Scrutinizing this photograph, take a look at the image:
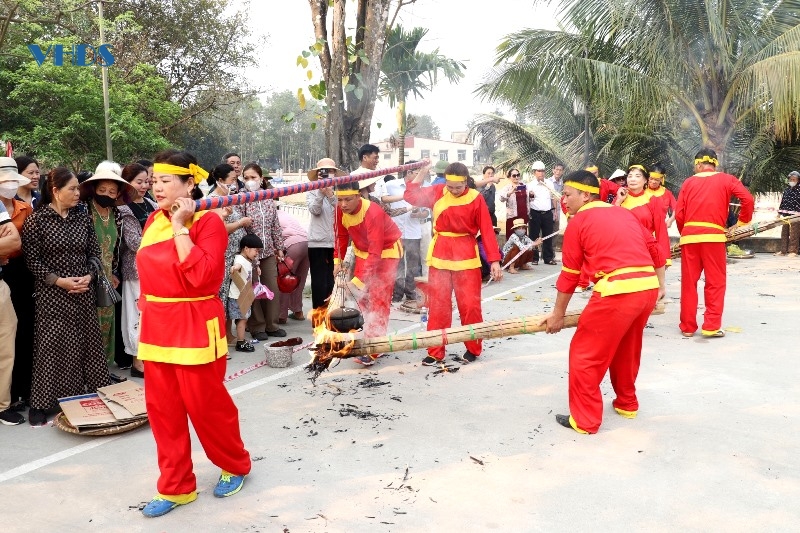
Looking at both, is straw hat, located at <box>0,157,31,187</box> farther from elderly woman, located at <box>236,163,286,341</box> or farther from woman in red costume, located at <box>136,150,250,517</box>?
elderly woman, located at <box>236,163,286,341</box>

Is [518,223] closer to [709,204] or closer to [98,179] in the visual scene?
[709,204]

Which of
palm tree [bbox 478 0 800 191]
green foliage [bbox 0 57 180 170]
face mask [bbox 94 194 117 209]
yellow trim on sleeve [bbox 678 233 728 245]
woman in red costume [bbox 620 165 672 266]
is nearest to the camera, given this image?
face mask [bbox 94 194 117 209]

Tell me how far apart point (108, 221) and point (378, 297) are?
2.45 meters

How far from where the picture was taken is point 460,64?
1407 centimetres

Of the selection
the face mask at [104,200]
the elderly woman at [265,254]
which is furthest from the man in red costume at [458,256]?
the face mask at [104,200]

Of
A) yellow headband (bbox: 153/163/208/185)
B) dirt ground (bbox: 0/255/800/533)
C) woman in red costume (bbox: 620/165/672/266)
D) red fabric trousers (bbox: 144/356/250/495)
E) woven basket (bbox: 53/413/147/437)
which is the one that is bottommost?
dirt ground (bbox: 0/255/800/533)

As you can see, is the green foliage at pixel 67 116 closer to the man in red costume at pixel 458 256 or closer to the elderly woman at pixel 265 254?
the elderly woman at pixel 265 254

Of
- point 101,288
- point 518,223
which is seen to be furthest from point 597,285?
point 518,223

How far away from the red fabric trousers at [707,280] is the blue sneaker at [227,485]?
5.16 m

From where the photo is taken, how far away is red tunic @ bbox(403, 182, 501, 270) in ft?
18.6

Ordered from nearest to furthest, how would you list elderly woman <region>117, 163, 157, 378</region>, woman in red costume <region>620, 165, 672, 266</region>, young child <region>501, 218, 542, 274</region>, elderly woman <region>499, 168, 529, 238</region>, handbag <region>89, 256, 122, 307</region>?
1. handbag <region>89, 256, 122, 307</region>
2. elderly woman <region>117, 163, 157, 378</region>
3. woman in red costume <region>620, 165, 672, 266</region>
4. young child <region>501, 218, 542, 274</region>
5. elderly woman <region>499, 168, 529, 238</region>

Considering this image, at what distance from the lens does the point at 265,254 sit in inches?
268

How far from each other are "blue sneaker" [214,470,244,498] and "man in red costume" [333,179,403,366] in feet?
7.43

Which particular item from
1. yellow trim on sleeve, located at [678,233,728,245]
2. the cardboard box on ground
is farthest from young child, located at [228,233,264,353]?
yellow trim on sleeve, located at [678,233,728,245]
